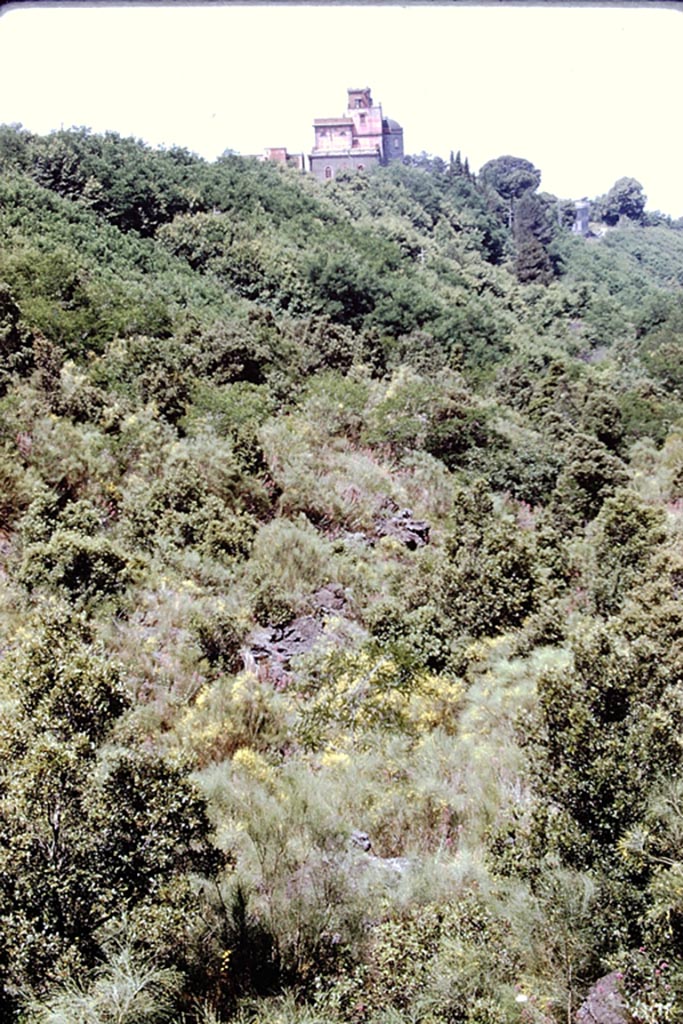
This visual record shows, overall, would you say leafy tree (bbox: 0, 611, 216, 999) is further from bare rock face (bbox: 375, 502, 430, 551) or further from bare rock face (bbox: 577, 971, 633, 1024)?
bare rock face (bbox: 375, 502, 430, 551)

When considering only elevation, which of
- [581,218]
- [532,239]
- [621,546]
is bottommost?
[621,546]

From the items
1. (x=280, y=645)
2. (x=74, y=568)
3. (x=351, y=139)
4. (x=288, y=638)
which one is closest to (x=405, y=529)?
(x=288, y=638)

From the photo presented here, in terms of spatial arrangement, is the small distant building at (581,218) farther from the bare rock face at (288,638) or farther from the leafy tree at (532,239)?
the bare rock face at (288,638)

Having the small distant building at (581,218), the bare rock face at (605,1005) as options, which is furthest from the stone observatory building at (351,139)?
the bare rock face at (605,1005)

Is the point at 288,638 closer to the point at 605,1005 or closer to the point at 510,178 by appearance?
the point at 605,1005

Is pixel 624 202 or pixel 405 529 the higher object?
pixel 624 202

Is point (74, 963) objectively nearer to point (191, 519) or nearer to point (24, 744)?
point (24, 744)

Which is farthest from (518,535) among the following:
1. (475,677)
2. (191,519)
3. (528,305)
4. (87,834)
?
(528,305)
